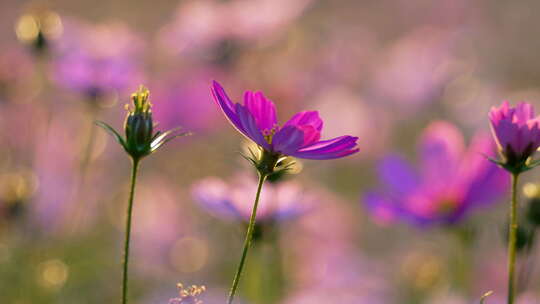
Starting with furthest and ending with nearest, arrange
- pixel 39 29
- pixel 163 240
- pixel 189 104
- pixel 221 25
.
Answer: pixel 221 25 < pixel 189 104 < pixel 163 240 < pixel 39 29

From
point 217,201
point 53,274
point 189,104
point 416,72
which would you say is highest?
point 416,72

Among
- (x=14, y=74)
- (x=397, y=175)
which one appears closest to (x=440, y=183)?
(x=397, y=175)

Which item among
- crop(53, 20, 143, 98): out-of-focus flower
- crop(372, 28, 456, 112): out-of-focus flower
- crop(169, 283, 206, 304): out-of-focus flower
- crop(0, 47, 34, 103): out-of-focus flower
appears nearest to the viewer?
crop(169, 283, 206, 304): out-of-focus flower

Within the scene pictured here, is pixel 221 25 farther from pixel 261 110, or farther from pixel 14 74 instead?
pixel 261 110

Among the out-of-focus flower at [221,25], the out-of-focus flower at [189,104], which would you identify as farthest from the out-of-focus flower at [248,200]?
the out-of-focus flower at [221,25]

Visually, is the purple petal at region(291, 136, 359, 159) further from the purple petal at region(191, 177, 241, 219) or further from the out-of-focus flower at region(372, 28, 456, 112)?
the out-of-focus flower at region(372, 28, 456, 112)

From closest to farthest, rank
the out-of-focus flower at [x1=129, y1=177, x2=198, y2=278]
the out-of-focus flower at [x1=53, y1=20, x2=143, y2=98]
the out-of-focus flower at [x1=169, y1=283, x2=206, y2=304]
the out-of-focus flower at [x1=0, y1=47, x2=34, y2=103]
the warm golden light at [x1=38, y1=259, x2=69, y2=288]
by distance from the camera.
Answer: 1. the out-of-focus flower at [x1=169, y1=283, x2=206, y2=304]
2. the warm golden light at [x1=38, y1=259, x2=69, y2=288]
3. the out-of-focus flower at [x1=53, y1=20, x2=143, y2=98]
4. the out-of-focus flower at [x1=0, y1=47, x2=34, y2=103]
5. the out-of-focus flower at [x1=129, y1=177, x2=198, y2=278]

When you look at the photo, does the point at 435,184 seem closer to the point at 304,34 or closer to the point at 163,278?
the point at 163,278

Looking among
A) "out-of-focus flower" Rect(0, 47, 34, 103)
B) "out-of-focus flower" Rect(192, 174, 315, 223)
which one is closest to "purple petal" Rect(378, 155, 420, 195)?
"out-of-focus flower" Rect(192, 174, 315, 223)

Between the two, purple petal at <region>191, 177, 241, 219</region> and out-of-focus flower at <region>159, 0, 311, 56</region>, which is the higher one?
out-of-focus flower at <region>159, 0, 311, 56</region>
